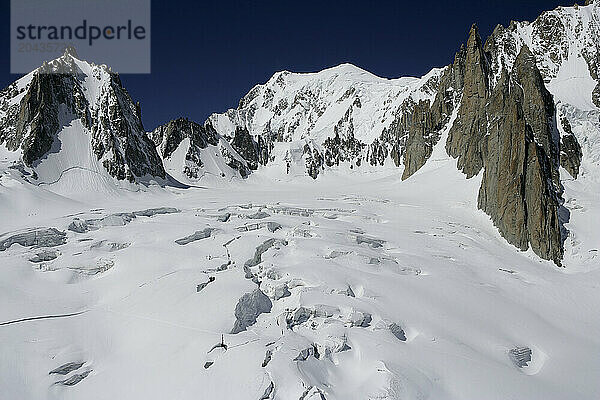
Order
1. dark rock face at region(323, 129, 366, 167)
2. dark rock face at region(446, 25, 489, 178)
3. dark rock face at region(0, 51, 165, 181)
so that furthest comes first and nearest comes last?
dark rock face at region(323, 129, 366, 167)
dark rock face at region(0, 51, 165, 181)
dark rock face at region(446, 25, 489, 178)

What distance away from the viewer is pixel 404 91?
109m

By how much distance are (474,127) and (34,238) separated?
4181 cm

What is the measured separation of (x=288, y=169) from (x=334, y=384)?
298 feet

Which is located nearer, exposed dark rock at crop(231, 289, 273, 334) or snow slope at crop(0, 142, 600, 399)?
snow slope at crop(0, 142, 600, 399)

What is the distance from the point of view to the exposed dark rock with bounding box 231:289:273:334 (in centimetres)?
1095

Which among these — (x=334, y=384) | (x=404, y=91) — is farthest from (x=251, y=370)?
(x=404, y=91)

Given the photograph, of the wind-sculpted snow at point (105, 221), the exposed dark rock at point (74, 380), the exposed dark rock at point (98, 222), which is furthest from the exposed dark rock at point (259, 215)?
the exposed dark rock at point (74, 380)

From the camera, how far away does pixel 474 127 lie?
41.6 meters

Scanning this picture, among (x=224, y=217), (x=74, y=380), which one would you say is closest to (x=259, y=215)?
(x=224, y=217)

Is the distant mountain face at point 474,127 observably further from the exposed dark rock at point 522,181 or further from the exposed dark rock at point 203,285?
the exposed dark rock at point 203,285

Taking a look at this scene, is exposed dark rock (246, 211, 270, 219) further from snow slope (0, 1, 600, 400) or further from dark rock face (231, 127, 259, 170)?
dark rock face (231, 127, 259, 170)

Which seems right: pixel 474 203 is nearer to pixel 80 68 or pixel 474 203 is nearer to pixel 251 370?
pixel 251 370

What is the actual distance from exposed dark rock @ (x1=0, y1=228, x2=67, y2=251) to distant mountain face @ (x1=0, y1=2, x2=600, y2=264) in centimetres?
2605

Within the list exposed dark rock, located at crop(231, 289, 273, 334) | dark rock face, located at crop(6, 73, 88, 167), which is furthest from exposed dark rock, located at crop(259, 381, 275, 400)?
dark rock face, located at crop(6, 73, 88, 167)
